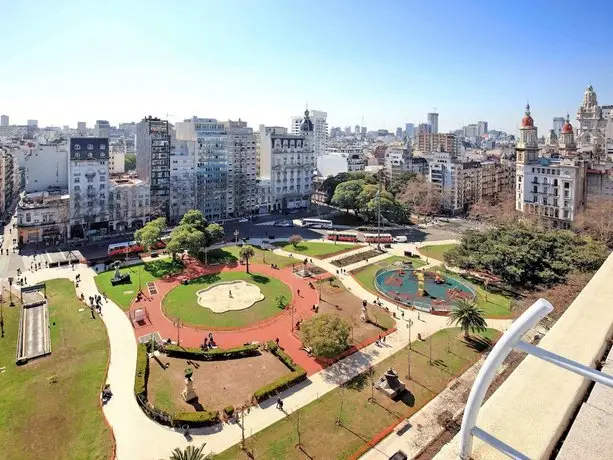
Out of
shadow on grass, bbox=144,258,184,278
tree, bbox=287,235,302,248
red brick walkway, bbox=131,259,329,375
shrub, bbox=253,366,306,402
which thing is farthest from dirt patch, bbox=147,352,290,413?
tree, bbox=287,235,302,248

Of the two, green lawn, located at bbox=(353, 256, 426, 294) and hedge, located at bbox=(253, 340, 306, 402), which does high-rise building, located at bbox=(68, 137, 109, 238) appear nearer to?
green lawn, located at bbox=(353, 256, 426, 294)

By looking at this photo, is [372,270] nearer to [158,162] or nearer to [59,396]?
[59,396]

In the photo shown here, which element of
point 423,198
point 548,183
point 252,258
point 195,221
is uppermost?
point 548,183

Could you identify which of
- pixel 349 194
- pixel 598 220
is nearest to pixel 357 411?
pixel 598 220

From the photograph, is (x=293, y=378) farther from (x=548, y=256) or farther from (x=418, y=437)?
(x=548, y=256)

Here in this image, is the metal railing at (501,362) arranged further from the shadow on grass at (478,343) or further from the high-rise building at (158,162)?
the high-rise building at (158,162)

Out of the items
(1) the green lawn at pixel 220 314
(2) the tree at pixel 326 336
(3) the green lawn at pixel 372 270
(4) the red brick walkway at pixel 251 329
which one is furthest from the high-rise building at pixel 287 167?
(2) the tree at pixel 326 336
